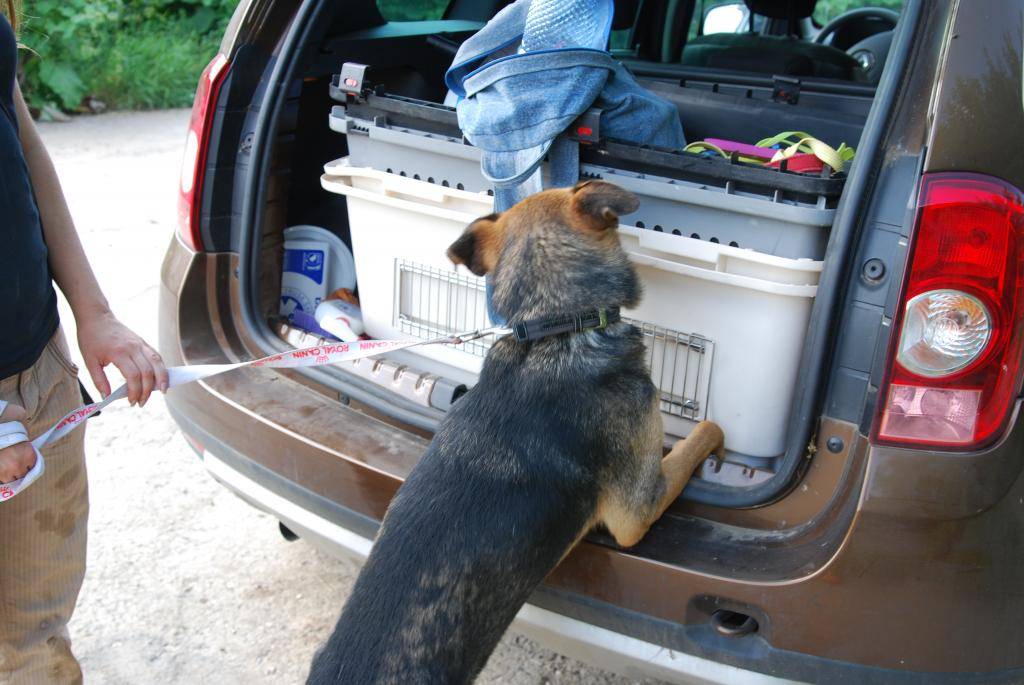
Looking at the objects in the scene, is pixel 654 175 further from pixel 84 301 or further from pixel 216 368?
pixel 84 301

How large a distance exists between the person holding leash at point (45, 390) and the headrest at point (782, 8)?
3559 millimetres

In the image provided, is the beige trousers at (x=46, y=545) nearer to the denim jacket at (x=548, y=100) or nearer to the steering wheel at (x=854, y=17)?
the denim jacket at (x=548, y=100)

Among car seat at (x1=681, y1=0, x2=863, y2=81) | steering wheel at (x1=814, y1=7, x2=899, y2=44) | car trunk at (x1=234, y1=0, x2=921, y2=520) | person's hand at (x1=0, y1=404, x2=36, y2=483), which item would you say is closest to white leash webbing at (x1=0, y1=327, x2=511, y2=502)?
person's hand at (x1=0, y1=404, x2=36, y2=483)

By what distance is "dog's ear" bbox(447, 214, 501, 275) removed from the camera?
7.25 feet

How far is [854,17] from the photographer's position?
210 inches

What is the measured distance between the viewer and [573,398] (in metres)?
2.04

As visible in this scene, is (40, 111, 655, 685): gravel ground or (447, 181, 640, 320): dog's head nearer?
(447, 181, 640, 320): dog's head

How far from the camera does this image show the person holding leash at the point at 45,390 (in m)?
1.89

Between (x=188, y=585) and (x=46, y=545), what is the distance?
115 cm

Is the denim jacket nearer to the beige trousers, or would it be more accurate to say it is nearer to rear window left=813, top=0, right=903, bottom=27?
the beige trousers

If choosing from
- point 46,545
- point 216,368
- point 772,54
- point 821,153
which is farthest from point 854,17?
point 46,545

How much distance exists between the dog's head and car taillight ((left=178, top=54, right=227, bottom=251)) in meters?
1.09

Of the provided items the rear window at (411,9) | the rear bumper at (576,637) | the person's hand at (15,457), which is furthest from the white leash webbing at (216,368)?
the rear window at (411,9)

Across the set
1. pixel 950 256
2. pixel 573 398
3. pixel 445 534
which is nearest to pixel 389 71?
pixel 573 398
